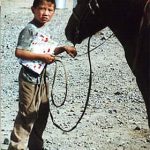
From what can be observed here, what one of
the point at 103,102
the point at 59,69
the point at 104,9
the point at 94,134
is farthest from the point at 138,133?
the point at 59,69

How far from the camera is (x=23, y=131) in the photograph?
16.0 ft

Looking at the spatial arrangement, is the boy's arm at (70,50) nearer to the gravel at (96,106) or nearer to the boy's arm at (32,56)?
the boy's arm at (32,56)

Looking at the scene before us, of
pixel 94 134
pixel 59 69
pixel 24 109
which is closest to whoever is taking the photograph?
pixel 24 109

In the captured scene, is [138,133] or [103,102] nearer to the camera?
[138,133]

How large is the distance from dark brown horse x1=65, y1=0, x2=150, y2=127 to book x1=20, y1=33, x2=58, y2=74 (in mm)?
382

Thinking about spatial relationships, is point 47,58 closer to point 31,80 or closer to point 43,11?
point 31,80

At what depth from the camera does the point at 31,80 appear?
484 cm

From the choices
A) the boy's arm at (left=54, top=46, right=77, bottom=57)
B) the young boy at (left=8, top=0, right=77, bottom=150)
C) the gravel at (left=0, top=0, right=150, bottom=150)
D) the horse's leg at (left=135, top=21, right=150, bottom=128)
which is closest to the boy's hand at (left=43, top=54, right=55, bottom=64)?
the young boy at (left=8, top=0, right=77, bottom=150)

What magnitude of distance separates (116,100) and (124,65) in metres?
2.47

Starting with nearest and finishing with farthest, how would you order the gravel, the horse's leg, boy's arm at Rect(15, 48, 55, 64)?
the horse's leg, boy's arm at Rect(15, 48, 55, 64), the gravel

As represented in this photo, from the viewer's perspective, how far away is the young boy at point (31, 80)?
4750 mm

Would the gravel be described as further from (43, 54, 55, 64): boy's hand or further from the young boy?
(43, 54, 55, 64): boy's hand

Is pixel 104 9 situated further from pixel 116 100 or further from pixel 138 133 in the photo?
pixel 116 100

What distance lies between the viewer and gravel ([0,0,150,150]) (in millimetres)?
5730
